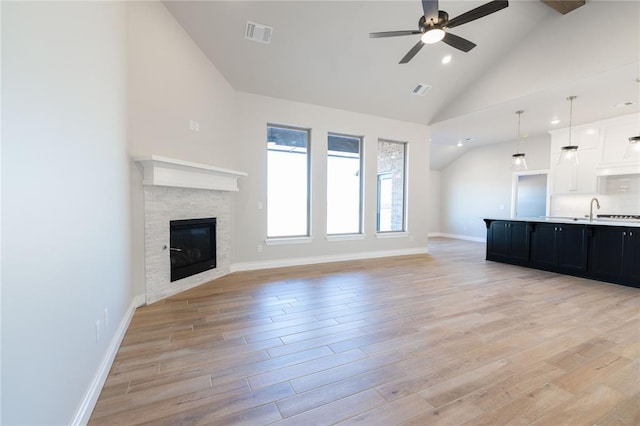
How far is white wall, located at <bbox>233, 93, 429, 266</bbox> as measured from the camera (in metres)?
5.06

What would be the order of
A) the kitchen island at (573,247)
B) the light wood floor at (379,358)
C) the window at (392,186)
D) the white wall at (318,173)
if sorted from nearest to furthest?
the light wood floor at (379,358), the kitchen island at (573,247), the white wall at (318,173), the window at (392,186)

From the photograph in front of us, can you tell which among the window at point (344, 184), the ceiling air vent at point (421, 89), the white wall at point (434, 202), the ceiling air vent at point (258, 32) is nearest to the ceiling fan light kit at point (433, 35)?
the ceiling air vent at point (258, 32)

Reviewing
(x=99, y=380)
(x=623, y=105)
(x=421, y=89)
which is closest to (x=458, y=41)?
(x=421, y=89)

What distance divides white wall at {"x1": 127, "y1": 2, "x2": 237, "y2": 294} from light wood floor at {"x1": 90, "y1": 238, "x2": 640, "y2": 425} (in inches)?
58.2

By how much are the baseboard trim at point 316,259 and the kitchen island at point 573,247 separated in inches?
71.5

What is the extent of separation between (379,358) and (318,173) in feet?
13.2

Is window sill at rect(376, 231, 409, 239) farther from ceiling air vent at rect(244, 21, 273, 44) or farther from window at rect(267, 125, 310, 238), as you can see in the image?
ceiling air vent at rect(244, 21, 273, 44)

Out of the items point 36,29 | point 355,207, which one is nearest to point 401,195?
point 355,207

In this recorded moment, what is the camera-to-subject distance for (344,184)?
20.3 ft

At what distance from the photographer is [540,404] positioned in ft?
5.70

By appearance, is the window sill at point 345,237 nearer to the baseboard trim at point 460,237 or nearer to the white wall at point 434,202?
the baseboard trim at point 460,237

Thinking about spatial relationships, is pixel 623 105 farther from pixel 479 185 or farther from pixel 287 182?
pixel 287 182

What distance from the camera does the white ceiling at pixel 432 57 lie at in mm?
3818

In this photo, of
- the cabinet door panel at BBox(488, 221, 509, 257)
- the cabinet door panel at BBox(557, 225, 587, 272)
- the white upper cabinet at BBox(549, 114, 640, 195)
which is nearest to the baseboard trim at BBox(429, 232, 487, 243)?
the white upper cabinet at BBox(549, 114, 640, 195)
